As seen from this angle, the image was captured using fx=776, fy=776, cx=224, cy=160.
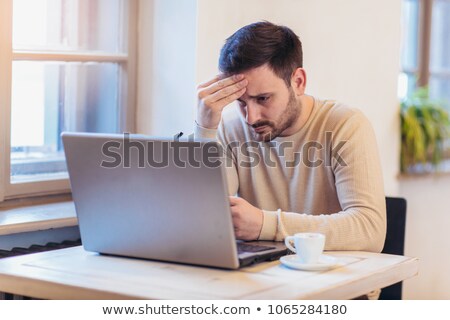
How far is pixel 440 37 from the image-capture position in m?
4.63

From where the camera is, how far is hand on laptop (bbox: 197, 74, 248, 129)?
209 cm

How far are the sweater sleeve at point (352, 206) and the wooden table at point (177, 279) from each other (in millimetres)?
104

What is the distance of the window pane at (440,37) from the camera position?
456 centimetres

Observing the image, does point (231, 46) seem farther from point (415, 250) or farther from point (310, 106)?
point (415, 250)

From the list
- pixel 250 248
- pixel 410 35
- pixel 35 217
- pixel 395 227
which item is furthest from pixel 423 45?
pixel 250 248

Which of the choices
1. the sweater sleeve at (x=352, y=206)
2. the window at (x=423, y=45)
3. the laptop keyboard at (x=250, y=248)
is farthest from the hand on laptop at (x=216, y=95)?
the window at (x=423, y=45)

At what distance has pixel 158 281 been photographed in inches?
62.2

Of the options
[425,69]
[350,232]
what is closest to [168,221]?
[350,232]

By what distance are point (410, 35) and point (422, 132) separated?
0.82m

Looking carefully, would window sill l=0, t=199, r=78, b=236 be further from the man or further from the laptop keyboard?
the laptop keyboard

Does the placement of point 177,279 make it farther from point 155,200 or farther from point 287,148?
point 287,148

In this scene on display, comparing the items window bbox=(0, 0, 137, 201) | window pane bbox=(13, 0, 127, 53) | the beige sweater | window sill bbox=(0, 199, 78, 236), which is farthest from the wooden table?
window pane bbox=(13, 0, 127, 53)

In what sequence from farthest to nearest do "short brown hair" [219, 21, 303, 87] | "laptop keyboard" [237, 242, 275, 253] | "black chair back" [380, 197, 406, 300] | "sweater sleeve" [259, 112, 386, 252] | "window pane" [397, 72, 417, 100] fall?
"window pane" [397, 72, 417, 100] → "black chair back" [380, 197, 406, 300] → "short brown hair" [219, 21, 303, 87] → "sweater sleeve" [259, 112, 386, 252] → "laptop keyboard" [237, 242, 275, 253]

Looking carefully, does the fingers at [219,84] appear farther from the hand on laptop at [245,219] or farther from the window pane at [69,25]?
the window pane at [69,25]
